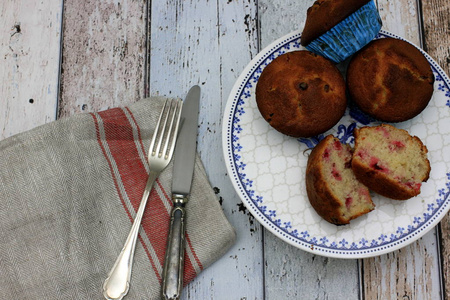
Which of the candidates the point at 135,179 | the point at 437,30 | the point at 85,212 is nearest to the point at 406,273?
the point at 437,30

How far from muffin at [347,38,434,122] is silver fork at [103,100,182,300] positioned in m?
0.73

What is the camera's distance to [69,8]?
2.02 meters

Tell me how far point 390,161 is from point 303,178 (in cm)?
32

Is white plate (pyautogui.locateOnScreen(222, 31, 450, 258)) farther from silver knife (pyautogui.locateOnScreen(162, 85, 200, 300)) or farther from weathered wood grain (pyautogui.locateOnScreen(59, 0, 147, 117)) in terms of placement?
weathered wood grain (pyautogui.locateOnScreen(59, 0, 147, 117))

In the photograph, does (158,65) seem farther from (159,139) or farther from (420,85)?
(420,85)

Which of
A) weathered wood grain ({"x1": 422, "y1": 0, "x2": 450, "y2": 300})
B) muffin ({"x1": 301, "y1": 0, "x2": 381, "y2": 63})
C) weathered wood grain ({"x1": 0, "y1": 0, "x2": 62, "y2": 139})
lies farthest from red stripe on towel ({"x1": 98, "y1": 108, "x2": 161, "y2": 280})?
weathered wood grain ({"x1": 422, "y1": 0, "x2": 450, "y2": 300})

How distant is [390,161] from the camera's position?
1582 mm

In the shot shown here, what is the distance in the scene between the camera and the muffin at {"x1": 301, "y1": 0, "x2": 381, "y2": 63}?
1514 millimetres

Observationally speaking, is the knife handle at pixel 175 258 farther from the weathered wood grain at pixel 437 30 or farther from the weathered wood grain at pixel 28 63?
the weathered wood grain at pixel 437 30

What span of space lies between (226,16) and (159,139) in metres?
0.66

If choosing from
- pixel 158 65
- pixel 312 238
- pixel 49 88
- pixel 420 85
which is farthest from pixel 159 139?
pixel 420 85

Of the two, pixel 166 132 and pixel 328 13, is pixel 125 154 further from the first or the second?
pixel 328 13

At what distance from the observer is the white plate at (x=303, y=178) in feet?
5.34

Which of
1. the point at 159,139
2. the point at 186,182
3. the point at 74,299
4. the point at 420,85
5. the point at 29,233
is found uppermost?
the point at 420,85
